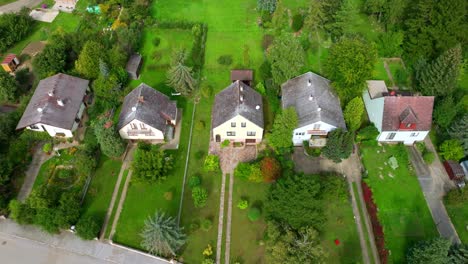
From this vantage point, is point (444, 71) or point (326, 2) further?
point (326, 2)

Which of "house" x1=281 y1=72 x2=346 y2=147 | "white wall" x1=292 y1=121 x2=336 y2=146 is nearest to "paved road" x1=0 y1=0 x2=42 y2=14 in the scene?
"house" x1=281 y1=72 x2=346 y2=147

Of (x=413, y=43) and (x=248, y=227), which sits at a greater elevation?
(x=413, y=43)

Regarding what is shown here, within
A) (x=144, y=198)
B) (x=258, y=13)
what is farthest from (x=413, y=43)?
(x=144, y=198)

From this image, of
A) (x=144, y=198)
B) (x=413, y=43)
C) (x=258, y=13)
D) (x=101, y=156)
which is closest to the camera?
(x=144, y=198)

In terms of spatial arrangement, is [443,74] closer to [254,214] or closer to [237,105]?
[237,105]

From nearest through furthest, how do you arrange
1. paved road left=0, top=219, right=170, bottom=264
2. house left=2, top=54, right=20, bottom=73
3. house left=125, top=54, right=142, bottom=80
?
paved road left=0, top=219, right=170, bottom=264, house left=125, top=54, right=142, bottom=80, house left=2, top=54, right=20, bottom=73

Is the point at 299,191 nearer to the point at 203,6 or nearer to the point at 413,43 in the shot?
the point at 413,43

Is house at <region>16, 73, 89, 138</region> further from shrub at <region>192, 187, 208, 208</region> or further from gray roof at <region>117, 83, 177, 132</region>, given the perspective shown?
shrub at <region>192, 187, 208, 208</region>
